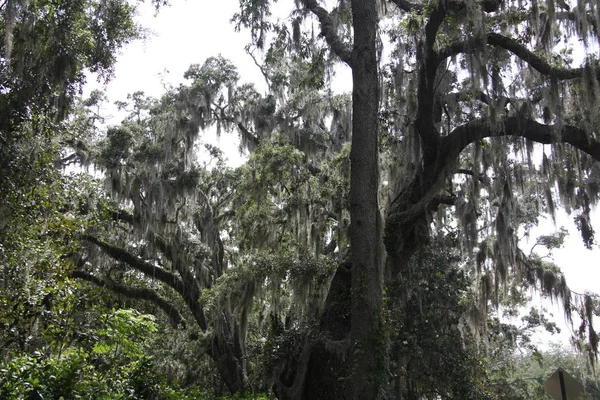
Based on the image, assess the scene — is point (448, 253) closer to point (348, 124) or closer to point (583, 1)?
point (348, 124)

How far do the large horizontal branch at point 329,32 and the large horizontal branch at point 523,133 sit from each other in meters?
2.22

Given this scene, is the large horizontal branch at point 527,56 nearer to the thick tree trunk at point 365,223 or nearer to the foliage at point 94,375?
the thick tree trunk at point 365,223

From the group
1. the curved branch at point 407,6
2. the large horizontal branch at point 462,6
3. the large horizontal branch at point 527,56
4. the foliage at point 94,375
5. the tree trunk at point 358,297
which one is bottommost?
the foliage at point 94,375

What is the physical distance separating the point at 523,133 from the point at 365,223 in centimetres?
355

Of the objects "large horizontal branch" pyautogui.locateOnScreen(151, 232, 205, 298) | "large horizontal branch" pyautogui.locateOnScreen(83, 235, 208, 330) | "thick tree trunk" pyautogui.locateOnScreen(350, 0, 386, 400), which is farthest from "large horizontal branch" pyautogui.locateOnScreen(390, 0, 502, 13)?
"large horizontal branch" pyautogui.locateOnScreen(83, 235, 208, 330)

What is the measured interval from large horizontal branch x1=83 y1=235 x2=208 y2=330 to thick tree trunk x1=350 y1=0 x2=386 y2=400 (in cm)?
A: 900

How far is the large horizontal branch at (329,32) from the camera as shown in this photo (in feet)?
33.5

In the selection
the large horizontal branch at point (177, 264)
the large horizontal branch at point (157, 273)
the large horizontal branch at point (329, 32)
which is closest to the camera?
the large horizontal branch at point (329, 32)

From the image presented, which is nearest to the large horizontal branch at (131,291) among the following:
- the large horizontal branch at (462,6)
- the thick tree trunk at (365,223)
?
the thick tree trunk at (365,223)

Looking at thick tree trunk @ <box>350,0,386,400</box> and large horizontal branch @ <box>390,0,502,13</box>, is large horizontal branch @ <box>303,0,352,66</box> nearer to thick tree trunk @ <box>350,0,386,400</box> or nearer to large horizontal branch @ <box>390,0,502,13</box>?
thick tree trunk @ <box>350,0,386,400</box>

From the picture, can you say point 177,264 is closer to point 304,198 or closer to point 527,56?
point 304,198

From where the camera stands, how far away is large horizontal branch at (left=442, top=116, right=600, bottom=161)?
962 centimetres

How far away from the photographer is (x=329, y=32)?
1070 cm

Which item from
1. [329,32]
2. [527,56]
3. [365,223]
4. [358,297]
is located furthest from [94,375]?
[527,56]
